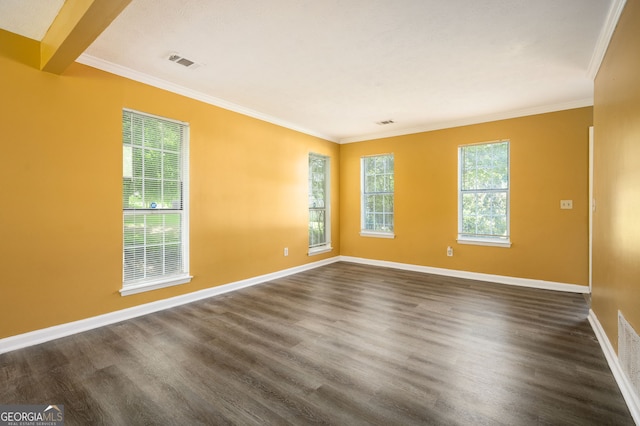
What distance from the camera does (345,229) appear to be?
6.53 meters

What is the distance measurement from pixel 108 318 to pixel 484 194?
17.8 ft

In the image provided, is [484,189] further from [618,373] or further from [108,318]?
[108,318]

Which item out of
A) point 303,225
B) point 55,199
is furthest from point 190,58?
point 303,225

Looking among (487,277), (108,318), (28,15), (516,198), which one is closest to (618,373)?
(487,277)

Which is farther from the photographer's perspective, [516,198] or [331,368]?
[516,198]

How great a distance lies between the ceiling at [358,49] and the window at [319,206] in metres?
1.87

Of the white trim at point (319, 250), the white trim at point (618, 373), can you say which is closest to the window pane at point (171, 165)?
the white trim at point (319, 250)

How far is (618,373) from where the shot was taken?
2.03 metres

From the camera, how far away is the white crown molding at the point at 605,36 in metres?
2.13

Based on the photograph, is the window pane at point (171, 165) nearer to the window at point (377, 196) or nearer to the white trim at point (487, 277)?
the window at point (377, 196)

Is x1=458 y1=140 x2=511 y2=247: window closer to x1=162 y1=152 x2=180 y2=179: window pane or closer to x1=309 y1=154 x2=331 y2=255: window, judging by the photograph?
x1=309 y1=154 x2=331 y2=255: window

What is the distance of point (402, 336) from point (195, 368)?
1.79 m

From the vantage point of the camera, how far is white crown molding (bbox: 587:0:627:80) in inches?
83.7

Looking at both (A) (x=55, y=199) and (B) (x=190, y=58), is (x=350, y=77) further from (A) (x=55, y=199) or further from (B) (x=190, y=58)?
(A) (x=55, y=199)
